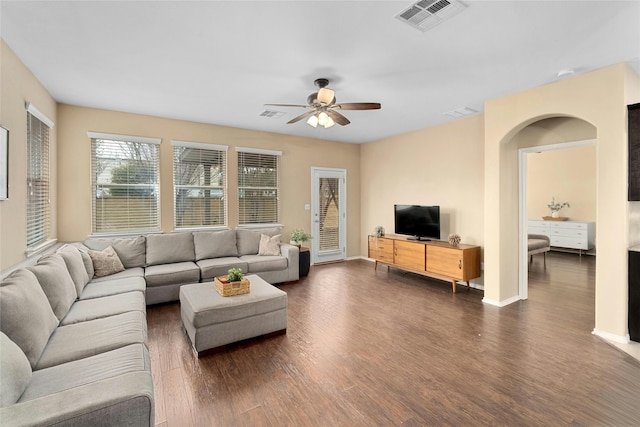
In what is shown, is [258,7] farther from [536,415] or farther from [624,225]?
[624,225]

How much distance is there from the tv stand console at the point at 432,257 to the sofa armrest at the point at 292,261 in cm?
172

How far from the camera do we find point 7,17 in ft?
7.28

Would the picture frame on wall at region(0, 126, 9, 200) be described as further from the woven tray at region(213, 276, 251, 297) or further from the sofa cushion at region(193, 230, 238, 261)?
the sofa cushion at region(193, 230, 238, 261)

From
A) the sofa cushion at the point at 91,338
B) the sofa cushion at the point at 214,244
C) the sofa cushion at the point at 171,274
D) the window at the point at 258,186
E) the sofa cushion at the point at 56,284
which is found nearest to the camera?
the sofa cushion at the point at 91,338

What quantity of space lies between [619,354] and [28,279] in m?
4.91

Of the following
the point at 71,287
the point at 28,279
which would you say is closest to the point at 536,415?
the point at 28,279

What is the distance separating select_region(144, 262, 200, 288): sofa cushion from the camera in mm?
3916

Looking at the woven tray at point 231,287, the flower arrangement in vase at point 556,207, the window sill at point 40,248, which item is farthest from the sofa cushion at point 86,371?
the flower arrangement in vase at point 556,207

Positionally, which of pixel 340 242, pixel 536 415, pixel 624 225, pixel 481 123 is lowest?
pixel 536 415

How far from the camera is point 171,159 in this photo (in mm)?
4957

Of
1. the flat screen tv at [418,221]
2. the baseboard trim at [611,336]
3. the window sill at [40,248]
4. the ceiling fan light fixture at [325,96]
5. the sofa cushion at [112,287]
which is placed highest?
the ceiling fan light fixture at [325,96]

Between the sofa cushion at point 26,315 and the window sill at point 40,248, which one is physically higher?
the window sill at point 40,248

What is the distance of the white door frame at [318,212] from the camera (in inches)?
256

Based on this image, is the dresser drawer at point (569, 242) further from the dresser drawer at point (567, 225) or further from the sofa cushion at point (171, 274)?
the sofa cushion at point (171, 274)
